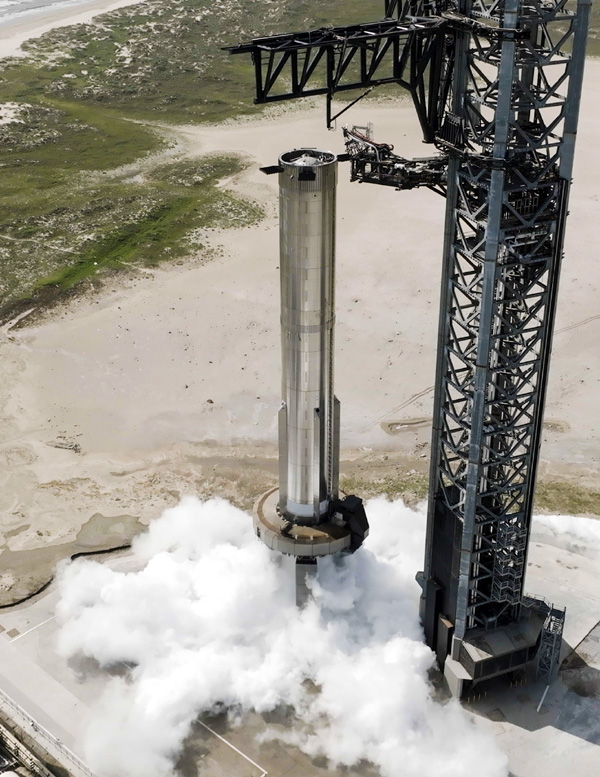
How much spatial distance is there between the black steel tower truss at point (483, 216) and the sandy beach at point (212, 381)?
15.7m

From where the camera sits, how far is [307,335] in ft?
111

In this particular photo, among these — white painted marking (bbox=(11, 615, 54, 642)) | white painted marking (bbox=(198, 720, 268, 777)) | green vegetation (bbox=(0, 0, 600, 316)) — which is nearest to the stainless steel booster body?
white painted marking (bbox=(198, 720, 268, 777))

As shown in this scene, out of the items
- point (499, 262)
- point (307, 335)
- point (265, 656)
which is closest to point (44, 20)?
point (307, 335)

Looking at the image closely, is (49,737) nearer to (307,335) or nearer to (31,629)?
(31,629)

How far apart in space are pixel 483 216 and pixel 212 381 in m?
31.0

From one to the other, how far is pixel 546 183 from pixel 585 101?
299 feet

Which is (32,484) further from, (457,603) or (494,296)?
(494,296)

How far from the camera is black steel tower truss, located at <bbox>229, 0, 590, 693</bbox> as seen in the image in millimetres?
27875

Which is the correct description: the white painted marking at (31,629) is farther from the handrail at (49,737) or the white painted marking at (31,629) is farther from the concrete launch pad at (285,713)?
the handrail at (49,737)

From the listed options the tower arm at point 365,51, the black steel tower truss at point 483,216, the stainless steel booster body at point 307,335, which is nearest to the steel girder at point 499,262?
the black steel tower truss at point 483,216

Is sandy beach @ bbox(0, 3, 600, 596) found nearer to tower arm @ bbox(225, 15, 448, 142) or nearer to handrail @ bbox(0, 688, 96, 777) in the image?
handrail @ bbox(0, 688, 96, 777)

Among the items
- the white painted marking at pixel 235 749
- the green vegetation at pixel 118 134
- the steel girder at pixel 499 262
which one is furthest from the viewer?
the green vegetation at pixel 118 134

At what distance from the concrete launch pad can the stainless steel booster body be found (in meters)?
8.98

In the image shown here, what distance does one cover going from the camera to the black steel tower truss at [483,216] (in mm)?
27875
